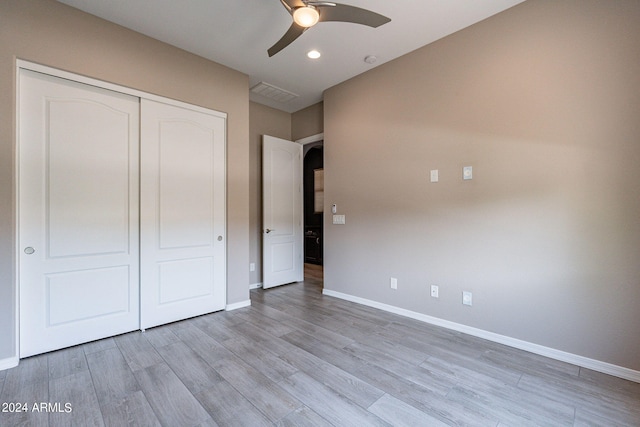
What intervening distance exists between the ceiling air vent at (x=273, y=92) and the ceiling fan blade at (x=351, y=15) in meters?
1.99

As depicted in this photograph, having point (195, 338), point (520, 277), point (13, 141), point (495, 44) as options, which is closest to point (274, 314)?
point (195, 338)

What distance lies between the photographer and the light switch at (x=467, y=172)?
2627 millimetres

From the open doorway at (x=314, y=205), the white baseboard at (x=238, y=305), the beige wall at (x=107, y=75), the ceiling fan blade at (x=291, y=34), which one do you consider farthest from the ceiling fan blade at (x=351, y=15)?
the open doorway at (x=314, y=205)

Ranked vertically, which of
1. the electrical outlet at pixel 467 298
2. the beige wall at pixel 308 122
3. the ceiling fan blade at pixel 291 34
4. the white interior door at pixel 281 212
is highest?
the beige wall at pixel 308 122

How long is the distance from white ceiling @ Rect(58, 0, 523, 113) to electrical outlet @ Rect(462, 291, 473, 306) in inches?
100

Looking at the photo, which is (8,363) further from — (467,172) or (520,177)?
(520,177)

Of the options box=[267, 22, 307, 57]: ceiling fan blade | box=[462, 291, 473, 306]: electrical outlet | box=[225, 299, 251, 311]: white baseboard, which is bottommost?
box=[225, 299, 251, 311]: white baseboard

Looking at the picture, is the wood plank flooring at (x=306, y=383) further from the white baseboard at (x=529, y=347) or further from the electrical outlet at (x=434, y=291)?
the electrical outlet at (x=434, y=291)

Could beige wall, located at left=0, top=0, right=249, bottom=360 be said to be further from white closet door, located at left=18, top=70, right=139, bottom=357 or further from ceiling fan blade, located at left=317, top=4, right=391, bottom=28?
ceiling fan blade, located at left=317, top=4, right=391, bottom=28

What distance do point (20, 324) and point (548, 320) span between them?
13.6 feet

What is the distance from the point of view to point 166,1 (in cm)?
228

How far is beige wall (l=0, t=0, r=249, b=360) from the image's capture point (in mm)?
2045

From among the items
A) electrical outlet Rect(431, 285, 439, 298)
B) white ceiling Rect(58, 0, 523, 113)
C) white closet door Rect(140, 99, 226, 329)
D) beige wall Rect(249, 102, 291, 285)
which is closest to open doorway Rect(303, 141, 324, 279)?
beige wall Rect(249, 102, 291, 285)

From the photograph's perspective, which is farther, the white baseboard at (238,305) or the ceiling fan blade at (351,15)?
the white baseboard at (238,305)
